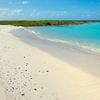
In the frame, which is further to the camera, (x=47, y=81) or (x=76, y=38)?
(x=76, y=38)

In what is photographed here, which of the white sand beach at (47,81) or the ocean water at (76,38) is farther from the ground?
the white sand beach at (47,81)

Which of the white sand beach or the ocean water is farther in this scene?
the ocean water

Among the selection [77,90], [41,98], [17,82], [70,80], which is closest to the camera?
[41,98]

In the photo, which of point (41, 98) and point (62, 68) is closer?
point (41, 98)

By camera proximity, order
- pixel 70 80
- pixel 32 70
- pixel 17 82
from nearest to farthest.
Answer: pixel 17 82
pixel 70 80
pixel 32 70

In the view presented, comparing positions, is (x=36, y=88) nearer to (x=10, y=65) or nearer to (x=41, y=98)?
(x=41, y=98)

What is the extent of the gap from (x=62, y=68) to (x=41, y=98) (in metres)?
4.20

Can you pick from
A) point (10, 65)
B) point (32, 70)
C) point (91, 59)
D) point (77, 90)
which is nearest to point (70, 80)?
point (77, 90)

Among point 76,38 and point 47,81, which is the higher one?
point 47,81

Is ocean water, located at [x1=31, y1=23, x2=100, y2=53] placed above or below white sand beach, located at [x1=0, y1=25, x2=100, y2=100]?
below

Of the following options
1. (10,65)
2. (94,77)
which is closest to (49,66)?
(10,65)

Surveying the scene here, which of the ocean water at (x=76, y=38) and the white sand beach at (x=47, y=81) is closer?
the white sand beach at (x=47, y=81)

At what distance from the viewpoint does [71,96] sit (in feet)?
23.2

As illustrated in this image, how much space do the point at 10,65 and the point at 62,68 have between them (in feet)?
7.96
